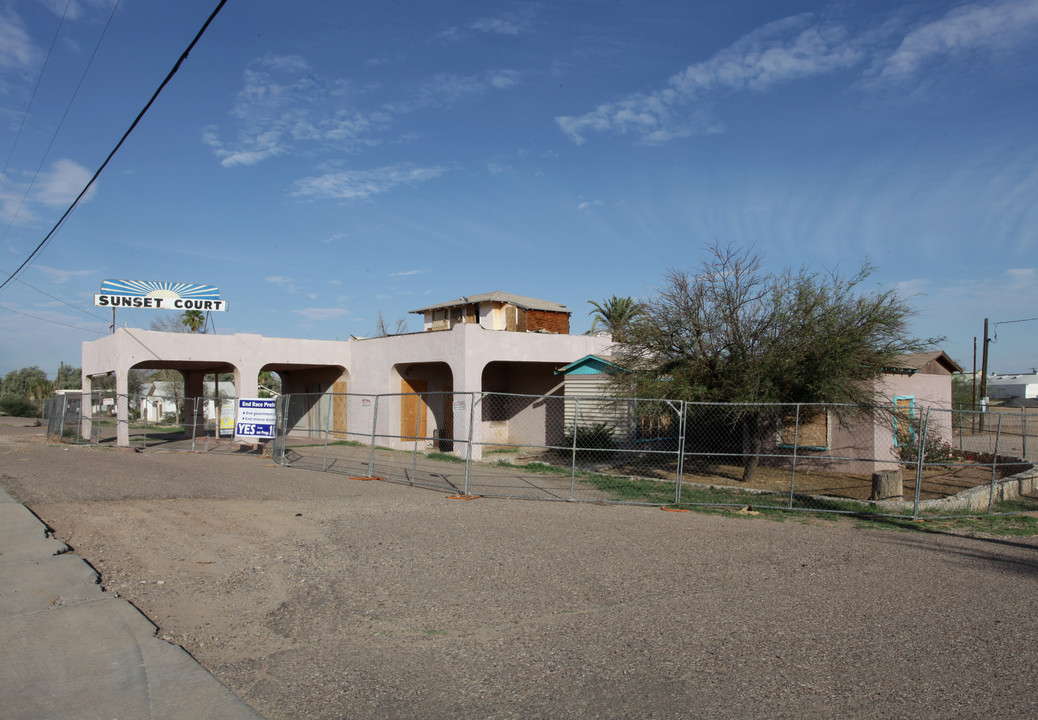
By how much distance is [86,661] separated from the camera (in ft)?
16.7

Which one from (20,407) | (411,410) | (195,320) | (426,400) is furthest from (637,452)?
(20,407)

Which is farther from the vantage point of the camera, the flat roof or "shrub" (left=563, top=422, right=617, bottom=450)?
the flat roof

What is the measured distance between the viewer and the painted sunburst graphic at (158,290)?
93.4ft

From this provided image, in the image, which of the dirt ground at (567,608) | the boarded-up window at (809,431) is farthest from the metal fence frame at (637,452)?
the dirt ground at (567,608)

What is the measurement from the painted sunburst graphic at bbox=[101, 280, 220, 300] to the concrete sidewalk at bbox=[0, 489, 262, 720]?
24.1 metres

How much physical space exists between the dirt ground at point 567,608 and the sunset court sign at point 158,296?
747 inches

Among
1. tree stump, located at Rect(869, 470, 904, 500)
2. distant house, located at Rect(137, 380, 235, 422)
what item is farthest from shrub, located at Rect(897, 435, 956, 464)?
distant house, located at Rect(137, 380, 235, 422)

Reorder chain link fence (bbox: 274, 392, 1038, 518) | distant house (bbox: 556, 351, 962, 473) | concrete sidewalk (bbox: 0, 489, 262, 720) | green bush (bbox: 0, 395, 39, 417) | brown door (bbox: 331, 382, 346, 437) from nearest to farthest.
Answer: concrete sidewalk (bbox: 0, 489, 262, 720) < chain link fence (bbox: 274, 392, 1038, 518) < distant house (bbox: 556, 351, 962, 473) < brown door (bbox: 331, 382, 346, 437) < green bush (bbox: 0, 395, 39, 417)

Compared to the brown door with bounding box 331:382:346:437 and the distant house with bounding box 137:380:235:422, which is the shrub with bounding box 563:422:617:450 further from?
the distant house with bounding box 137:380:235:422

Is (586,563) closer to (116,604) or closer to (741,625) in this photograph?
(741,625)

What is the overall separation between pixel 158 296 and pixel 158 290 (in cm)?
29

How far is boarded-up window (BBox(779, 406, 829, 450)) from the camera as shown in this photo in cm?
1702

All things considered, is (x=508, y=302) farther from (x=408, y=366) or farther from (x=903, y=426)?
(x=903, y=426)

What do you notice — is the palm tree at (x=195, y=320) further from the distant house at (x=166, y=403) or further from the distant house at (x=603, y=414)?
the distant house at (x=603, y=414)
